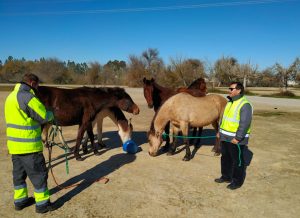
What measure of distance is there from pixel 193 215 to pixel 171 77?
48995mm

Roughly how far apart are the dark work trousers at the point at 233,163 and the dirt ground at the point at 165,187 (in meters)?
0.25

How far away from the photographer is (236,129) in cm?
485

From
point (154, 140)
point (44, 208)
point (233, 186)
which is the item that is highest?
point (154, 140)

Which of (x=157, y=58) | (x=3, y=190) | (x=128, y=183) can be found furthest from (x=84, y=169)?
(x=157, y=58)

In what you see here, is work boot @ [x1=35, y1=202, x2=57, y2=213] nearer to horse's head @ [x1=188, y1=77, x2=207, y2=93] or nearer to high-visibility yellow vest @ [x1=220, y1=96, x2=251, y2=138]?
high-visibility yellow vest @ [x1=220, y1=96, x2=251, y2=138]

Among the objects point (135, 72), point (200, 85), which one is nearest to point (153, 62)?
point (135, 72)

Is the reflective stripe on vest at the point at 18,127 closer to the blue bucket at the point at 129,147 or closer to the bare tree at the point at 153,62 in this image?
the blue bucket at the point at 129,147

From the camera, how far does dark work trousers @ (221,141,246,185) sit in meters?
4.94

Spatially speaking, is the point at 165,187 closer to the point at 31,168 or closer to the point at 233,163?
the point at 233,163

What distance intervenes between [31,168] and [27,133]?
52cm

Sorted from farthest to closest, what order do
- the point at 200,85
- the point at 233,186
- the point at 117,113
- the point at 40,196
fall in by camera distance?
the point at 200,85 → the point at 117,113 → the point at 233,186 → the point at 40,196

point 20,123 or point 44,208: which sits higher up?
point 20,123

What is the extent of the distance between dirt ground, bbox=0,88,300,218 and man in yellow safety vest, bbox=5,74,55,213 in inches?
21.5

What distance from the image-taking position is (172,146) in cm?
739
